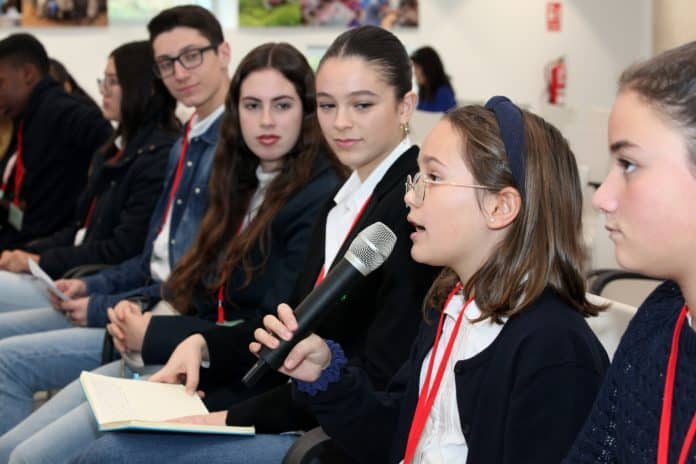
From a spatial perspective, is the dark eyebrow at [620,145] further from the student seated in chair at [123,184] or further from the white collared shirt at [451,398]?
the student seated in chair at [123,184]

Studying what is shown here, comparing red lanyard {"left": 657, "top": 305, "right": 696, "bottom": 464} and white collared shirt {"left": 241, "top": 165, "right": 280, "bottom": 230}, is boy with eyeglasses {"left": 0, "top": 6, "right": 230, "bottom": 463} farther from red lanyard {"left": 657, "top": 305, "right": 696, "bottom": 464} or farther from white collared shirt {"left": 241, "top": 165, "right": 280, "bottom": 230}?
red lanyard {"left": 657, "top": 305, "right": 696, "bottom": 464}

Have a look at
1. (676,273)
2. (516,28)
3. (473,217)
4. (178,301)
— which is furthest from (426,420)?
(516,28)

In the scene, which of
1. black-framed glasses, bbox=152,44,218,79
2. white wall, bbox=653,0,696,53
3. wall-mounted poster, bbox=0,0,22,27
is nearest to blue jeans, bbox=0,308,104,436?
black-framed glasses, bbox=152,44,218,79

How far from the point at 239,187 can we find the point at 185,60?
31.7 inches

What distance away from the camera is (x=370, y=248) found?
5.00ft

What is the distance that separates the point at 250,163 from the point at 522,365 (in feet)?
4.91

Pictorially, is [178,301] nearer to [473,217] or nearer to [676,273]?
[473,217]

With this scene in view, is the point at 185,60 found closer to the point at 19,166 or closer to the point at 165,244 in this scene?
the point at 165,244

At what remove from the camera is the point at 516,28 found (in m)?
10.1

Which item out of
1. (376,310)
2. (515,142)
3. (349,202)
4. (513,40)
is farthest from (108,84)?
(513,40)

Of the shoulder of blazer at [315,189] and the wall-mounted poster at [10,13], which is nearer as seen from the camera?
the shoulder of blazer at [315,189]

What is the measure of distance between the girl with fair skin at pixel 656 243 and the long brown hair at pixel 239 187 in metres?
1.43

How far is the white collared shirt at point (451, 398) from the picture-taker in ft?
5.30

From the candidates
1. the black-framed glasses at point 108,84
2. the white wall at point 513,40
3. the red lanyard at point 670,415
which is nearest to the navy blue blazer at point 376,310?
the red lanyard at point 670,415
